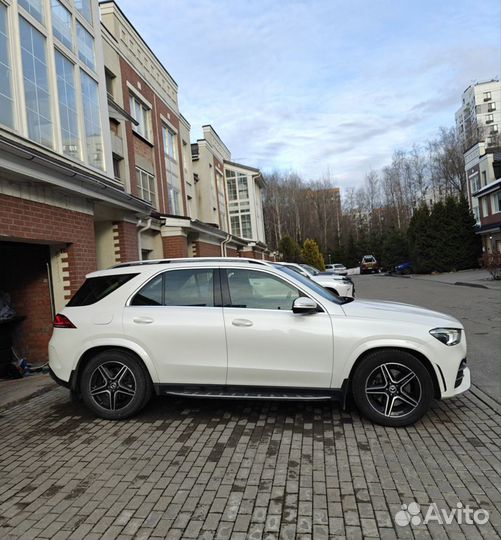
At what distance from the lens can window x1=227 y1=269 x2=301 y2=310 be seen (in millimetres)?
4680

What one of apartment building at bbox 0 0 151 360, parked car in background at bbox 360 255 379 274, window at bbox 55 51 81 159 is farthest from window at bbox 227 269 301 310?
parked car in background at bbox 360 255 379 274

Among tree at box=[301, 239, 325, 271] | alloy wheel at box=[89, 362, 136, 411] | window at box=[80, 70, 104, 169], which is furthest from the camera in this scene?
tree at box=[301, 239, 325, 271]

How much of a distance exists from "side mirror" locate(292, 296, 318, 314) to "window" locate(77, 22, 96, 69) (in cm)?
801

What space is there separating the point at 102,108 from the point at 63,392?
6870 mm

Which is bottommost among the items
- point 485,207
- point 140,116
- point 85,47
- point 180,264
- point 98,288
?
point 98,288

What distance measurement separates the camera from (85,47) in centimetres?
986

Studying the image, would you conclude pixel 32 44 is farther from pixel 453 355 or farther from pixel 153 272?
pixel 453 355

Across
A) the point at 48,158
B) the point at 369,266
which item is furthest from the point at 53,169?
the point at 369,266

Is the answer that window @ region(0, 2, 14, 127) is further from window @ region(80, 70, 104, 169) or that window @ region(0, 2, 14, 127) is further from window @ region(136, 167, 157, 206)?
window @ region(136, 167, 157, 206)

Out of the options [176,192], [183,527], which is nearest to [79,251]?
[183,527]

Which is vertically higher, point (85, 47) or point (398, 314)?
point (85, 47)

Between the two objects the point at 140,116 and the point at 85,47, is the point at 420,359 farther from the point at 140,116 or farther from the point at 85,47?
the point at 140,116

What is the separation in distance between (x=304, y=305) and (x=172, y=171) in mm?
18464

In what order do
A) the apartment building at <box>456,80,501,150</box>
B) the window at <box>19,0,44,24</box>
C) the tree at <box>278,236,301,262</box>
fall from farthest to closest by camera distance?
the apartment building at <box>456,80,501,150</box> < the tree at <box>278,236,301,262</box> < the window at <box>19,0,44,24</box>
